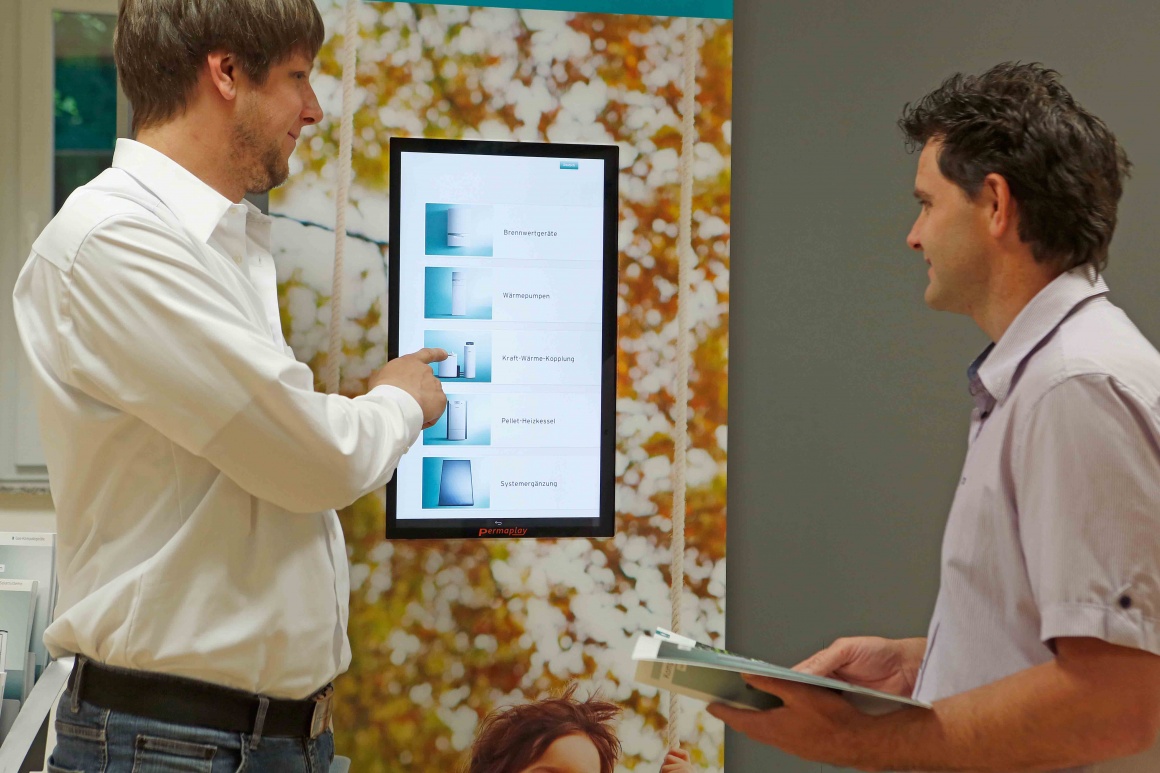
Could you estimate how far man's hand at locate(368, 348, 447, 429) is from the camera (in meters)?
1.72

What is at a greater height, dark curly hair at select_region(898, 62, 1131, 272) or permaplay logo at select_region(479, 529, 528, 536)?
dark curly hair at select_region(898, 62, 1131, 272)

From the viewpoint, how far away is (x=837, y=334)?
232 centimetres

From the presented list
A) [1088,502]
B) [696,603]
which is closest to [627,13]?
[696,603]

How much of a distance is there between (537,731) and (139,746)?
0.96 metres

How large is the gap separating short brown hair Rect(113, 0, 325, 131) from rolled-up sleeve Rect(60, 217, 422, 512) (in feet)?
1.01

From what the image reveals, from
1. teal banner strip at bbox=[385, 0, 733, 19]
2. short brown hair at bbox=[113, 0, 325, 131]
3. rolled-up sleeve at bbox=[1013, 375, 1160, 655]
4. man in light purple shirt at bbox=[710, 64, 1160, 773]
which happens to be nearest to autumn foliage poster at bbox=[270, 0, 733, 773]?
teal banner strip at bbox=[385, 0, 733, 19]

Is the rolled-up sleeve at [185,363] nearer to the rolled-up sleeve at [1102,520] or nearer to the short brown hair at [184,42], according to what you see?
the short brown hair at [184,42]

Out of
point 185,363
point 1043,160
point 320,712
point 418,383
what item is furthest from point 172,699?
point 1043,160

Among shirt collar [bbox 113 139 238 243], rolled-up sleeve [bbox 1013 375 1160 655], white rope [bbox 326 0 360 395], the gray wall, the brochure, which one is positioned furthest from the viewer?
the gray wall

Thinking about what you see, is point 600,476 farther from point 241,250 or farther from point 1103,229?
point 1103,229

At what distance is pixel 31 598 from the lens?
189cm

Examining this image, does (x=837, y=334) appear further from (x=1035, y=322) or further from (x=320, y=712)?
(x=320, y=712)

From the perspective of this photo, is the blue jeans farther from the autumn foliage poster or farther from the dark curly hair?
the dark curly hair

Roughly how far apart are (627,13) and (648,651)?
156 cm
